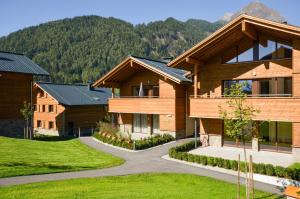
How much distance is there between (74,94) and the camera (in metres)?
48.3

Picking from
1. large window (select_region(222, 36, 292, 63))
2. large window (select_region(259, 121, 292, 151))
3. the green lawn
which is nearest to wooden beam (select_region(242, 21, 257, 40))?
large window (select_region(222, 36, 292, 63))

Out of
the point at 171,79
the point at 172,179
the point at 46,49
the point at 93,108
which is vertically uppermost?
the point at 46,49

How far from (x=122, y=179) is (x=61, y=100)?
28.5 m

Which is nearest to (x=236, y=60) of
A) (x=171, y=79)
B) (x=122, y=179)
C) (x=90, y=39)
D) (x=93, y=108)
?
(x=171, y=79)

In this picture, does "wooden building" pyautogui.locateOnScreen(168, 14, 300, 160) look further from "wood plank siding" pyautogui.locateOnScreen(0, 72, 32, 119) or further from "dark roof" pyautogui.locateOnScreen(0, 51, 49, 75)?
"wood plank siding" pyautogui.locateOnScreen(0, 72, 32, 119)

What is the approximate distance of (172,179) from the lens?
60.6 ft

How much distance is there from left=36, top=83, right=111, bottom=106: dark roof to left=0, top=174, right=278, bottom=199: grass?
92.4 feet

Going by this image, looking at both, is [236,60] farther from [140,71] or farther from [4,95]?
[4,95]

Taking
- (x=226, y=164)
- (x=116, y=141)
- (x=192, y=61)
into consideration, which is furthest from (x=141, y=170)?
(x=192, y=61)

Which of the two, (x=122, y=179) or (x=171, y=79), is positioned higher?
(x=171, y=79)

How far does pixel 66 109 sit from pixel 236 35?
27.1 m

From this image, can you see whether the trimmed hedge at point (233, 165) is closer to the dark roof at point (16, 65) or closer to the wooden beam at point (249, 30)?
the wooden beam at point (249, 30)

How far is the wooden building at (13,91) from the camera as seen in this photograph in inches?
1394

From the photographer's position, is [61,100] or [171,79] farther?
[61,100]
